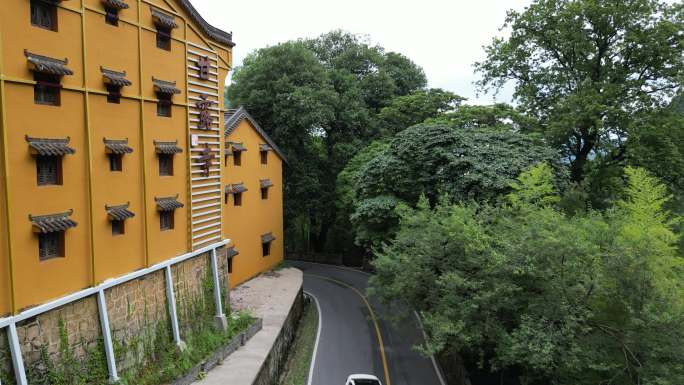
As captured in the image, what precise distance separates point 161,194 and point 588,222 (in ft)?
42.7

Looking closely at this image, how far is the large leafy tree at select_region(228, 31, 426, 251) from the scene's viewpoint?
31.7m

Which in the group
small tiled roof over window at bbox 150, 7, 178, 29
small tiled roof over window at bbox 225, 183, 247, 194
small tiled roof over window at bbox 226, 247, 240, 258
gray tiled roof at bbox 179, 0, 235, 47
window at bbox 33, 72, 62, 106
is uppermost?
gray tiled roof at bbox 179, 0, 235, 47

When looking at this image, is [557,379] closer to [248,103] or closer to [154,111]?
[154,111]

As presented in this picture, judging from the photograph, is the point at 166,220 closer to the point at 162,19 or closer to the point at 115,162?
the point at 115,162

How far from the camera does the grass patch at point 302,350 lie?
17844mm

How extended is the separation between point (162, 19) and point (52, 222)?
23.5 ft

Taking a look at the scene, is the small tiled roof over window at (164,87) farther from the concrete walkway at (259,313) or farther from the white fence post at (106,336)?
the concrete walkway at (259,313)

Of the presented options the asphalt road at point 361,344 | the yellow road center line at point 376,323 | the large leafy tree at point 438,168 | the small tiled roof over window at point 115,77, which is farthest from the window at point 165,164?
the yellow road center line at point 376,323

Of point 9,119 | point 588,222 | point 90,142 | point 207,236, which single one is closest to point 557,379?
point 588,222

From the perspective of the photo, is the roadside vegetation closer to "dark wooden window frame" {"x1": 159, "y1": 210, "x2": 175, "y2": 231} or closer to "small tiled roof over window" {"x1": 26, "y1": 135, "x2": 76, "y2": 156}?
"dark wooden window frame" {"x1": 159, "y1": 210, "x2": 175, "y2": 231}

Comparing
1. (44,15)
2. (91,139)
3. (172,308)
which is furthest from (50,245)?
(44,15)

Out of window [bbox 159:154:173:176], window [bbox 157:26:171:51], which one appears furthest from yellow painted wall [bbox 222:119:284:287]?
window [bbox 157:26:171:51]

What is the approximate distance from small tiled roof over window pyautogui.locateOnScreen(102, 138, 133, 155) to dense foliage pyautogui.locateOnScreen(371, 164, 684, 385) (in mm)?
9788

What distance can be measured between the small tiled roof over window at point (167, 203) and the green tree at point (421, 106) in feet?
59.4
